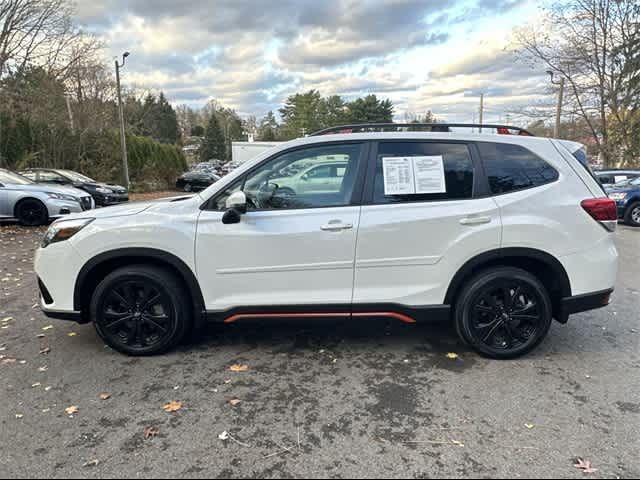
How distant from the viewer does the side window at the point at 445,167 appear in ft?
10.9

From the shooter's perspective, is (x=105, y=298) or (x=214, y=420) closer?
(x=214, y=420)

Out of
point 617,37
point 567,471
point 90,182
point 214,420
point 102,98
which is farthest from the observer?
point 102,98

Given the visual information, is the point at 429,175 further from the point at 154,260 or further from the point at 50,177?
the point at 50,177

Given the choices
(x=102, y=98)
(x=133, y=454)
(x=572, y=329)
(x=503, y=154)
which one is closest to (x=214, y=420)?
(x=133, y=454)

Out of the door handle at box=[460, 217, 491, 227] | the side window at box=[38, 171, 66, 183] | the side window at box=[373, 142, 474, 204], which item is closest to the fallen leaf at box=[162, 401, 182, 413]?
the side window at box=[373, 142, 474, 204]

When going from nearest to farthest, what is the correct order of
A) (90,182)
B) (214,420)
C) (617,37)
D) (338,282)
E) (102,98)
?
1. (214,420)
2. (338,282)
3. (90,182)
4. (617,37)
5. (102,98)

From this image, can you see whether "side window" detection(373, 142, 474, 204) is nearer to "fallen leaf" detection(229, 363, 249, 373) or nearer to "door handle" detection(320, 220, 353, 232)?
"door handle" detection(320, 220, 353, 232)

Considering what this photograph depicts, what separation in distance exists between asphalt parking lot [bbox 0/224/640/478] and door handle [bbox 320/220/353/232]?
109 centimetres

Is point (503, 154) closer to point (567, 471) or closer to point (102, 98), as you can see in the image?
point (567, 471)

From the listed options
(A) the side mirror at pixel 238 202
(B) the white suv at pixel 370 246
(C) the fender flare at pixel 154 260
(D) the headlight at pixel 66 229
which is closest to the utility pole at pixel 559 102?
(B) the white suv at pixel 370 246

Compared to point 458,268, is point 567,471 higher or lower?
lower

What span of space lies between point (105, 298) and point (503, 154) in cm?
343

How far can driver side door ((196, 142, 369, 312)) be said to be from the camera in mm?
3254

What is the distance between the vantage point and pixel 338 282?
3.34 metres
